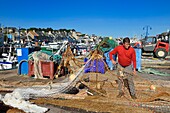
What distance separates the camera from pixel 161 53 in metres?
22.2

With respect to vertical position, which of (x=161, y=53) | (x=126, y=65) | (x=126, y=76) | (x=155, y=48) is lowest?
(x=126, y=76)

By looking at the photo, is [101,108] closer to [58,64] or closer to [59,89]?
[59,89]

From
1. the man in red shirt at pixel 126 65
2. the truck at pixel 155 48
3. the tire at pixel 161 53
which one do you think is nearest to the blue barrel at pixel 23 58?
the man in red shirt at pixel 126 65

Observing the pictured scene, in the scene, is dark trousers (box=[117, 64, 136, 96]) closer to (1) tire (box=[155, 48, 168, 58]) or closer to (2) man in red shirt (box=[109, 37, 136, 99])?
(2) man in red shirt (box=[109, 37, 136, 99])

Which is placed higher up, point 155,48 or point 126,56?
point 155,48

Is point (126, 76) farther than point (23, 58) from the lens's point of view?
No

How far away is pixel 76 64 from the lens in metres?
10.3

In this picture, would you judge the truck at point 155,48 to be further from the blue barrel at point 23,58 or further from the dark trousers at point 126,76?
the dark trousers at point 126,76

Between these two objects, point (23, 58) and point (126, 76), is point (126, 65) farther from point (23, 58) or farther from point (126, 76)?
point (23, 58)

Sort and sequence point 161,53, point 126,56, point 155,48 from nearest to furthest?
point 126,56 → point 161,53 → point 155,48

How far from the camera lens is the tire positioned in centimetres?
2208

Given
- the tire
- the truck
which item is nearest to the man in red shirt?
the truck

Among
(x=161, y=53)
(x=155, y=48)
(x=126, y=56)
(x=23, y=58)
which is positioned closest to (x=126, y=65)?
(x=126, y=56)

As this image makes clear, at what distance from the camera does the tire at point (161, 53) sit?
22078 mm
